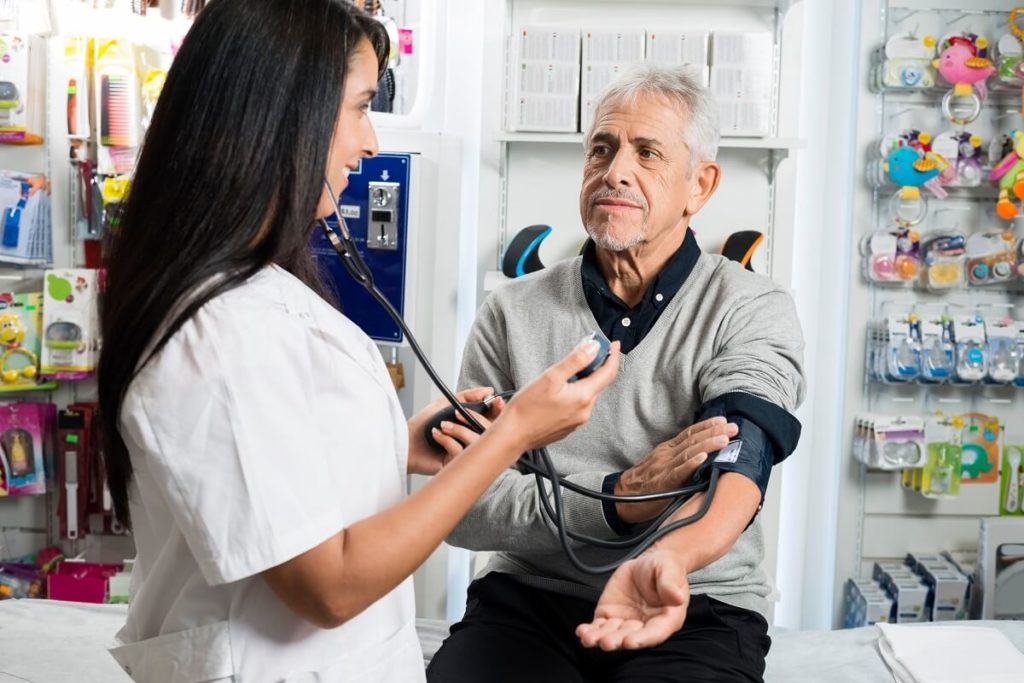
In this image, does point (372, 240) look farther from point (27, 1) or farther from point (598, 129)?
point (27, 1)

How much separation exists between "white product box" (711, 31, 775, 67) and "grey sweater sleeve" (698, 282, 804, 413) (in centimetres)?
124

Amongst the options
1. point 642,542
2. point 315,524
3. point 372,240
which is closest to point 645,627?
point 642,542

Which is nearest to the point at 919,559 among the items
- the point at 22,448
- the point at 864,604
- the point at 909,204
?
the point at 864,604

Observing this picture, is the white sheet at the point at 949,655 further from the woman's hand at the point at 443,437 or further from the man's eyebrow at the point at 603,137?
the man's eyebrow at the point at 603,137

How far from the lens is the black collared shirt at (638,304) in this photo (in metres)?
1.70

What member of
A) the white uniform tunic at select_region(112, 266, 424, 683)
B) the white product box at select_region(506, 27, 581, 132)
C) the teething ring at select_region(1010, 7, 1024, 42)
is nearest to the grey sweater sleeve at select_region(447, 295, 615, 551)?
the white uniform tunic at select_region(112, 266, 424, 683)

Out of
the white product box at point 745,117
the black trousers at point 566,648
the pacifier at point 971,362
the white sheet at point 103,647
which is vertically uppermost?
the white product box at point 745,117

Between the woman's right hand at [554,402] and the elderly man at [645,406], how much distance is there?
314 millimetres

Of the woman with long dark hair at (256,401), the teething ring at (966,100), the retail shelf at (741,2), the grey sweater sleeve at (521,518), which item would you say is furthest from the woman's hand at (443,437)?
the teething ring at (966,100)

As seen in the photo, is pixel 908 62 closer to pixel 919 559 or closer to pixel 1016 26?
pixel 1016 26

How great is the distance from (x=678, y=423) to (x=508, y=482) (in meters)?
0.30

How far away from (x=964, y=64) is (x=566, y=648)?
2.38 m

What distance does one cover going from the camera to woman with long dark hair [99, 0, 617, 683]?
949 millimetres

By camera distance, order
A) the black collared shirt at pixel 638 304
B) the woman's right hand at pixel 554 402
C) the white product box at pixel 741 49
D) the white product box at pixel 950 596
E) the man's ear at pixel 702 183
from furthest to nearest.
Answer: the white product box at pixel 950 596
the white product box at pixel 741 49
the man's ear at pixel 702 183
the black collared shirt at pixel 638 304
the woman's right hand at pixel 554 402
